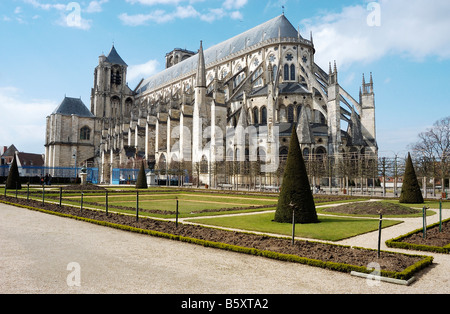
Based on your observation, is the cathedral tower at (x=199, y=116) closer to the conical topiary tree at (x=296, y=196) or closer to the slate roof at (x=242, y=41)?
the slate roof at (x=242, y=41)

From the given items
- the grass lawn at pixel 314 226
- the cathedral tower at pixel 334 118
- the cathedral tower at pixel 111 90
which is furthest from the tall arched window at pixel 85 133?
the grass lawn at pixel 314 226

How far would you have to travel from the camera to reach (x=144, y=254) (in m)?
6.09

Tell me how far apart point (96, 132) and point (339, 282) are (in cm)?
6175

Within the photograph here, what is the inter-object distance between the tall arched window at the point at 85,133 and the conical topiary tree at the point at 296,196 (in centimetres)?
5691

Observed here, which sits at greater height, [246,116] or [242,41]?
[242,41]

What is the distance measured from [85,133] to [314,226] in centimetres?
5819

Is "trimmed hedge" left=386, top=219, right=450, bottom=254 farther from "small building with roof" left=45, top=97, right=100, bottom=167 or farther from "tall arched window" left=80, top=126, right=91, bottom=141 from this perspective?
"tall arched window" left=80, top=126, right=91, bottom=141

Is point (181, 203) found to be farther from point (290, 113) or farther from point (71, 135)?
point (71, 135)

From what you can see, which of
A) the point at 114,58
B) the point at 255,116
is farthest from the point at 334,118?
the point at 114,58

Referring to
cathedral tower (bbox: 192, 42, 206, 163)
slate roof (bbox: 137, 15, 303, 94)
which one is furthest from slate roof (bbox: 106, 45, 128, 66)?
cathedral tower (bbox: 192, 42, 206, 163)

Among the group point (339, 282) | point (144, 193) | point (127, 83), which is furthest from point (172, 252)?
point (127, 83)

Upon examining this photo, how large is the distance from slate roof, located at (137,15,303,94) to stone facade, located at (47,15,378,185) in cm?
17

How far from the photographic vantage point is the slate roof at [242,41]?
41.8 m

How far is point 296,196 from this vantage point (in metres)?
9.27
